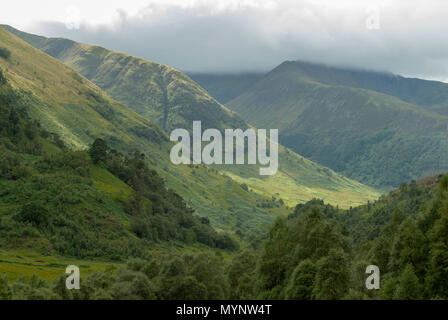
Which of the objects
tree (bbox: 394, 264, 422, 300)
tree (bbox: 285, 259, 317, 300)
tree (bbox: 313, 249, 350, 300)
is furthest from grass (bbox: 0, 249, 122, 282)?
tree (bbox: 394, 264, 422, 300)

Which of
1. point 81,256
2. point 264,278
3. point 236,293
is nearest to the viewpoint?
point 264,278

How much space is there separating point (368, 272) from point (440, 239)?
14189mm

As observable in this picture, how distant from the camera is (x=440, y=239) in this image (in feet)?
282

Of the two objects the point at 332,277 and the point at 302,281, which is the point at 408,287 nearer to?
the point at 332,277

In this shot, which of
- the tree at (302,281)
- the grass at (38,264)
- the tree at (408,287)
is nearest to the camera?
the tree at (302,281)

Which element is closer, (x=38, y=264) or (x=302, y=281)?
(x=302, y=281)

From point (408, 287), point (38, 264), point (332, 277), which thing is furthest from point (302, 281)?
point (38, 264)

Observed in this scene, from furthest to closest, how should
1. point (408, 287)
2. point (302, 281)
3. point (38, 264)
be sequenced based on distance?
1. point (38, 264)
2. point (408, 287)
3. point (302, 281)

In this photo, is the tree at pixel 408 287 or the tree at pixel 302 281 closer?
the tree at pixel 302 281

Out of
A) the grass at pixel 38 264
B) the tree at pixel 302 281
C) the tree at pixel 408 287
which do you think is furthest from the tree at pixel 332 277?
the grass at pixel 38 264

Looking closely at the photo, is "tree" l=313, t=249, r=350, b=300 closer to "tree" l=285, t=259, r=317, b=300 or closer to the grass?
"tree" l=285, t=259, r=317, b=300

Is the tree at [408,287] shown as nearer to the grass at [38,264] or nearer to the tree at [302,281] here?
the tree at [302,281]
